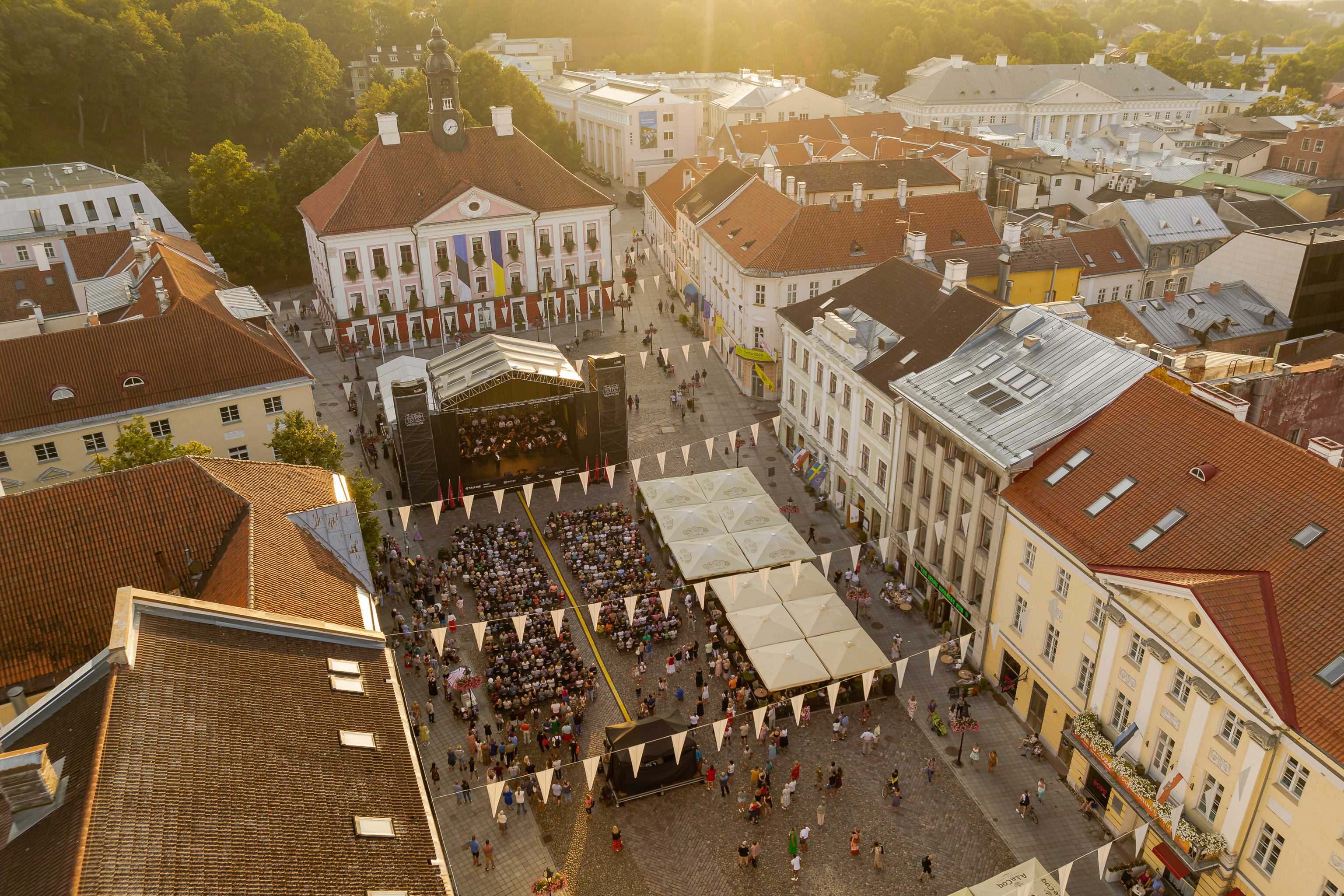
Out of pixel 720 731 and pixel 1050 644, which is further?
pixel 720 731

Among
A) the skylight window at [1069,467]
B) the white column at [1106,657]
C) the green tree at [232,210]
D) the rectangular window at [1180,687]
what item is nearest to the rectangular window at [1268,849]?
the rectangular window at [1180,687]

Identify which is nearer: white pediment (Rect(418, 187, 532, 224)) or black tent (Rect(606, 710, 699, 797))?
black tent (Rect(606, 710, 699, 797))

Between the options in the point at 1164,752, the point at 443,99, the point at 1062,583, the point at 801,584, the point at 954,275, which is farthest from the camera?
the point at 443,99

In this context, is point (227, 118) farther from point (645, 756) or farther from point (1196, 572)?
point (1196, 572)

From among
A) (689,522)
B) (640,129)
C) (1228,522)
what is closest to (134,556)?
(689,522)

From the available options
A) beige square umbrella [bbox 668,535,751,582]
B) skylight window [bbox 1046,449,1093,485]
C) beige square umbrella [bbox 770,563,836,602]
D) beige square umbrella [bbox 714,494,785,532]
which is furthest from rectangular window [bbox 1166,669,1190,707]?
beige square umbrella [bbox 714,494,785,532]

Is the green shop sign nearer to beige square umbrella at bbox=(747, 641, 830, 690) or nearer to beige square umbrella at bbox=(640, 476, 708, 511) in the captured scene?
beige square umbrella at bbox=(747, 641, 830, 690)

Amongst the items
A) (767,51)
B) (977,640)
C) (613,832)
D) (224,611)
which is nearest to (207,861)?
(224,611)

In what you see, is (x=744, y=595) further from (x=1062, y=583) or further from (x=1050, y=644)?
(x=1062, y=583)
